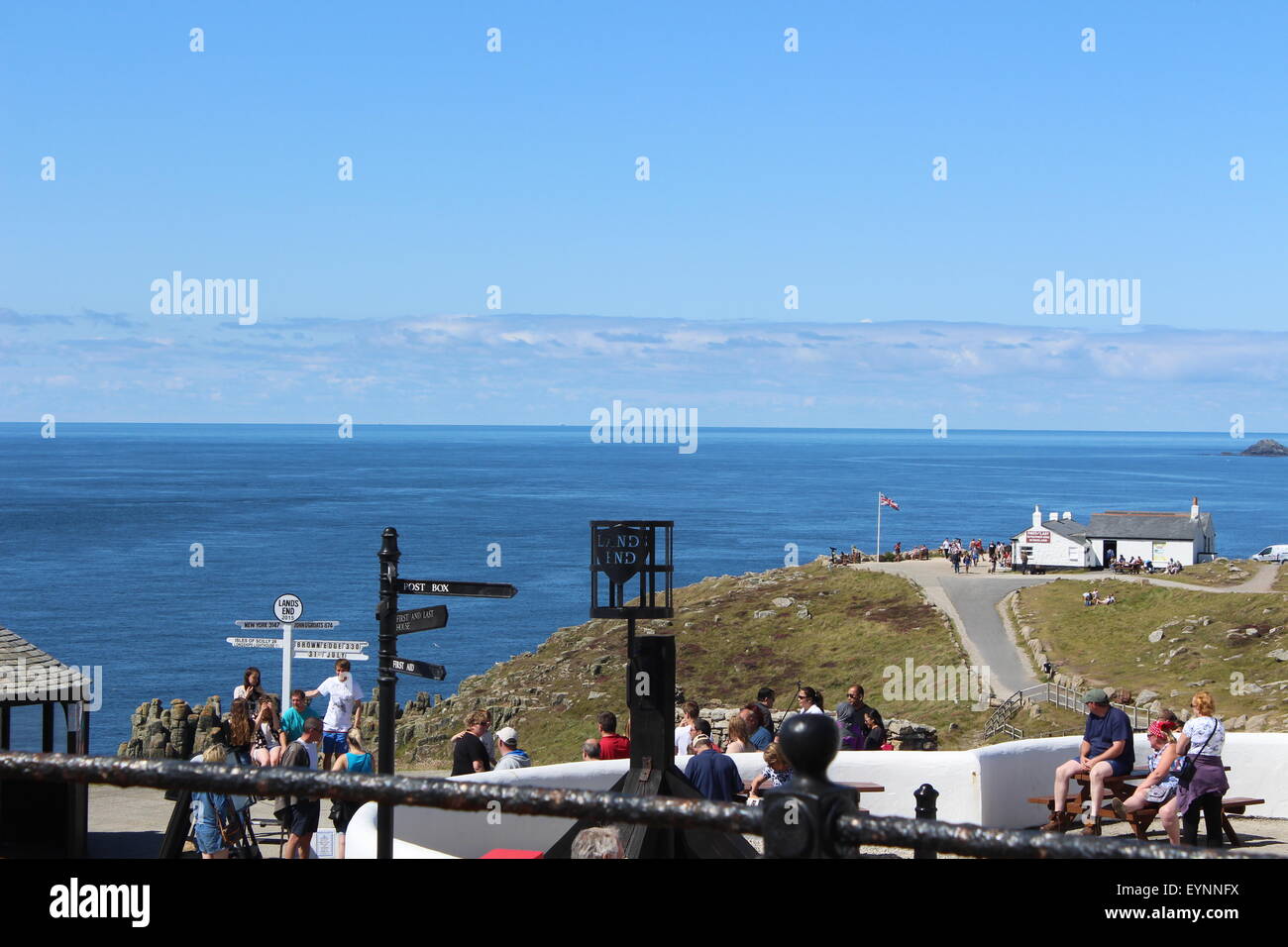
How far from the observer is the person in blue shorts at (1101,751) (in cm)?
1091

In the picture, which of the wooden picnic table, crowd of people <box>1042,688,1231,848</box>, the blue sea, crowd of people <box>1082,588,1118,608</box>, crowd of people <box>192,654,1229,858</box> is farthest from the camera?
the blue sea

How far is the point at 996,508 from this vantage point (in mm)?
188500

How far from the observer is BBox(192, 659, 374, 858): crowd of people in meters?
9.96

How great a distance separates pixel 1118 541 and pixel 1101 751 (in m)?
77.9

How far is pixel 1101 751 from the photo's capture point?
11.1 metres

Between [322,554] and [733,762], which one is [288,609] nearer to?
[733,762]

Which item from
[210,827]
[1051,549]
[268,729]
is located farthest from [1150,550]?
[210,827]

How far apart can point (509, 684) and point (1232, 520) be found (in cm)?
14150

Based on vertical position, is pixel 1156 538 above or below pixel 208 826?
above

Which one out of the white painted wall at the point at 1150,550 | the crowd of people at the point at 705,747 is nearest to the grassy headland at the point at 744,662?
the white painted wall at the point at 1150,550

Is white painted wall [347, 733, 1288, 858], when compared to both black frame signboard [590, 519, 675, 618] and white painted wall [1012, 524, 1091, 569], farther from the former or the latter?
white painted wall [1012, 524, 1091, 569]

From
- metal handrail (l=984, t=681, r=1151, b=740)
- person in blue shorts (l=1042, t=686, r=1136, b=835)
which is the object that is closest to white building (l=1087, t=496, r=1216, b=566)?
metal handrail (l=984, t=681, r=1151, b=740)

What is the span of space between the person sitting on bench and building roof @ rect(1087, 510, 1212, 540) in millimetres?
77641
